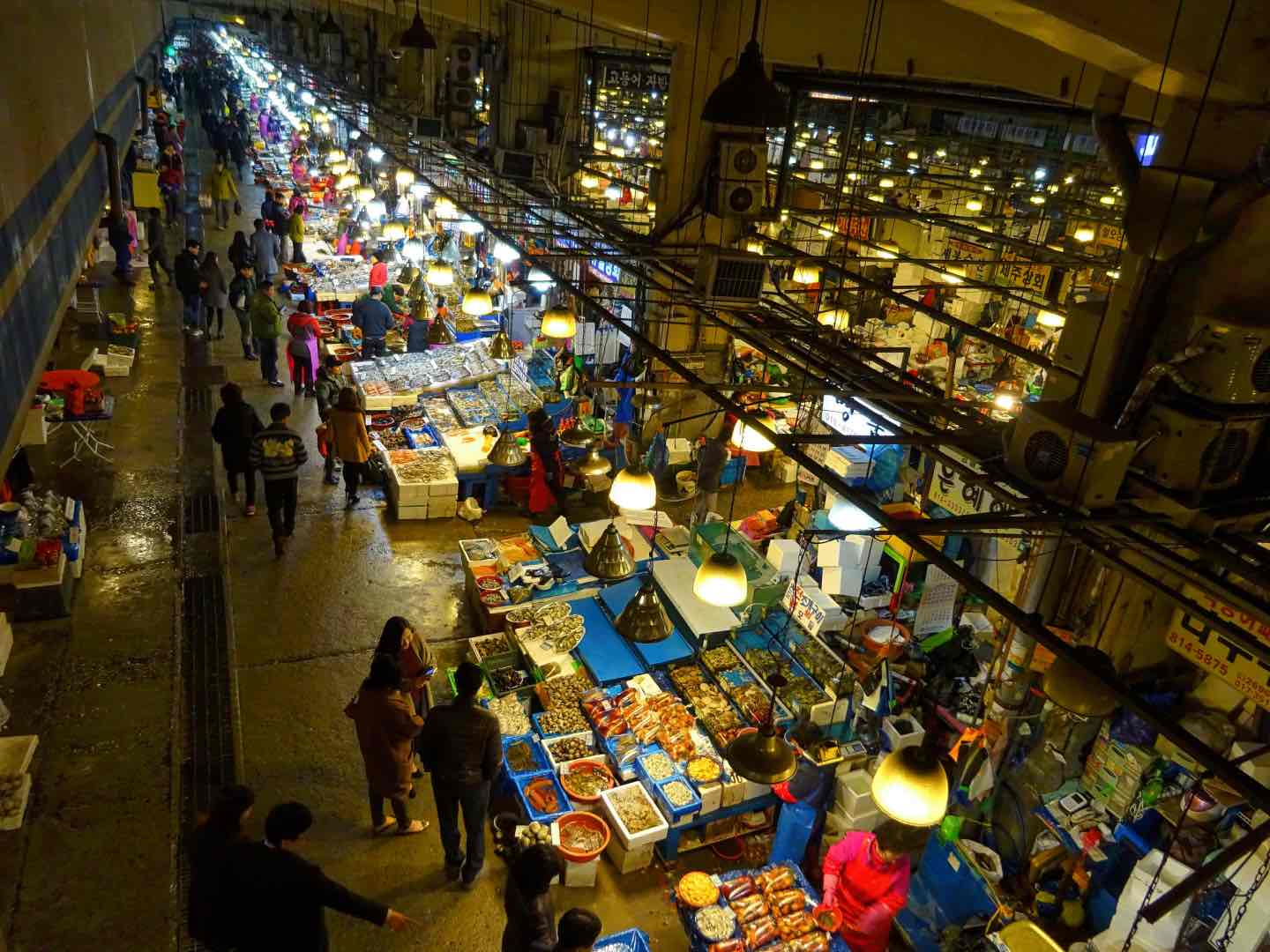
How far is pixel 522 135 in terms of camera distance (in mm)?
14805

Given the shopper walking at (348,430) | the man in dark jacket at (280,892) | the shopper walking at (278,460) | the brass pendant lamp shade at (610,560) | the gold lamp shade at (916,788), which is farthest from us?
the shopper walking at (348,430)

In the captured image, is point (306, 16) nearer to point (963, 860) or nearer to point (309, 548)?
point (309, 548)

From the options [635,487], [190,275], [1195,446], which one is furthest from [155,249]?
[1195,446]

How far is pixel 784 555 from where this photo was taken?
9297 millimetres

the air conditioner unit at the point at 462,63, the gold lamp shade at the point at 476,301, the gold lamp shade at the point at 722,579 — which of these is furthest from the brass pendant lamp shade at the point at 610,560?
the air conditioner unit at the point at 462,63

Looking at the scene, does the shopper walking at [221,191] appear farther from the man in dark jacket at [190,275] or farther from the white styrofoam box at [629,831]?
the white styrofoam box at [629,831]

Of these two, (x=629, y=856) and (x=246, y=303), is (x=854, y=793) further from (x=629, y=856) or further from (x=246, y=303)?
(x=246, y=303)

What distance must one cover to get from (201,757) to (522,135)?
1124 cm

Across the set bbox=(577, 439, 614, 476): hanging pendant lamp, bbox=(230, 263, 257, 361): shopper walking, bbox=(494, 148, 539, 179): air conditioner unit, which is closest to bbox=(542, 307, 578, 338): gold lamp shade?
bbox=(494, 148, 539, 179): air conditioner unit

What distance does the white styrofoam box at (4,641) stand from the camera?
7.29 m

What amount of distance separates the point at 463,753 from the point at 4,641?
4537mm

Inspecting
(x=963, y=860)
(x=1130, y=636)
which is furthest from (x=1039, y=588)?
(x=963, y=860)

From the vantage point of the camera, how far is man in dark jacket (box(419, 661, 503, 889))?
18.3 feet

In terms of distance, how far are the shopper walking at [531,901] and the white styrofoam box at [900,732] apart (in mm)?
3317
